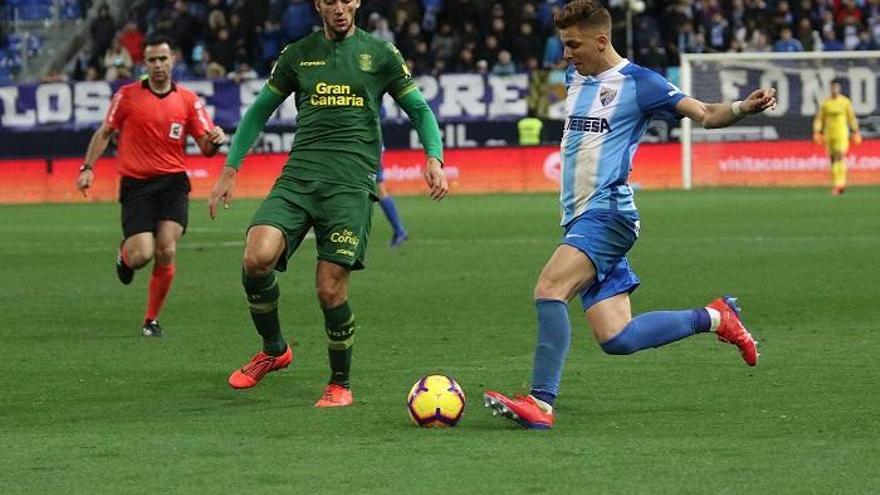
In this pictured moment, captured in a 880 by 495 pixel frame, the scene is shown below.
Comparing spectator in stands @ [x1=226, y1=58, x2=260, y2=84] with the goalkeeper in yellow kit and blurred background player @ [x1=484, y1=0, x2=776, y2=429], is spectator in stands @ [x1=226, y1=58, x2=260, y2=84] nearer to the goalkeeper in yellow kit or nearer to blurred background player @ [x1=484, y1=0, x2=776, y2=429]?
the goalkeeper in yellow kit

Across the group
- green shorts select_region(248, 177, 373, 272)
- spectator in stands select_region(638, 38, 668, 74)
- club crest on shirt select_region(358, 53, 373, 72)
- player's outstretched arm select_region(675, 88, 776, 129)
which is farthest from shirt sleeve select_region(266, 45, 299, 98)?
spectator in stands select_region(638, 38, 668, 74)

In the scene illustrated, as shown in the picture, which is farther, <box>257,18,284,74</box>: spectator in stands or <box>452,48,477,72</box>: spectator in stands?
<box>257,18,284,74</box>: spectator in stands

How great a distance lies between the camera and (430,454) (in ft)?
24.7

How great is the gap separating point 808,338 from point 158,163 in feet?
15.5

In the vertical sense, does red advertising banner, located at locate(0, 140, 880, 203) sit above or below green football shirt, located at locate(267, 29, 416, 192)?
below

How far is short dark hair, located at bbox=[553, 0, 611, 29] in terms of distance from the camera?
830cm

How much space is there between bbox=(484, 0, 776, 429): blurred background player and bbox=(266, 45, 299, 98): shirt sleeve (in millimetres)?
1550

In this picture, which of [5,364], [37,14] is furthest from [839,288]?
[37,14]

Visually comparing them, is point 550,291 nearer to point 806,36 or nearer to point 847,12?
point 806,36

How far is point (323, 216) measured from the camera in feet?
30.6

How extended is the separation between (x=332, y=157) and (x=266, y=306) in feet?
3.05

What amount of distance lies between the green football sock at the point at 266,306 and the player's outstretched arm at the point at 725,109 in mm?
2455

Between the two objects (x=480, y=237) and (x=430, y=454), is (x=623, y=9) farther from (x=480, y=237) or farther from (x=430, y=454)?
(x=430, y=454)

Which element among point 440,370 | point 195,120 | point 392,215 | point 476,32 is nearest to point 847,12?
point 476,32
